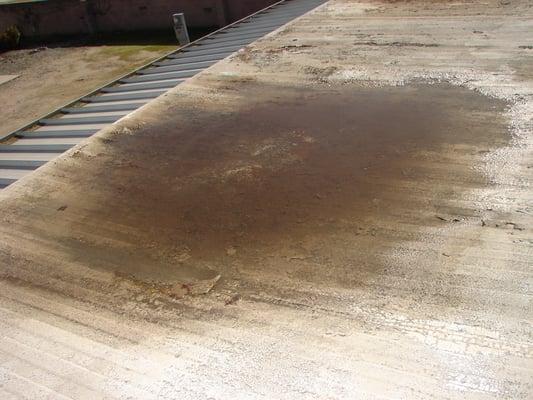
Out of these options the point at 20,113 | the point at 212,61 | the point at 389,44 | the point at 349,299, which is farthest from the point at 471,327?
the point at 20,113

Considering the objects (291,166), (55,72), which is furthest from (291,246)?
(55,72)

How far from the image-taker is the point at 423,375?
3875mm

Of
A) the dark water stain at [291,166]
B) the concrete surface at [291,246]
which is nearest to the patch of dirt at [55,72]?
Result: the concrete surface at [291,246]

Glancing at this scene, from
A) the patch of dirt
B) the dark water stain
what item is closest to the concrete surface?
the dark water stain

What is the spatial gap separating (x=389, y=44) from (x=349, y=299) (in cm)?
757

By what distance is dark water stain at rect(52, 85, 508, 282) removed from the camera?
19.0 feet

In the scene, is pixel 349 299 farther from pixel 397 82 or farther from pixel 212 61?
pixel 212 61

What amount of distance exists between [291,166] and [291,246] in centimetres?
179

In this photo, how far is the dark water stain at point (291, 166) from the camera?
578 centimetres

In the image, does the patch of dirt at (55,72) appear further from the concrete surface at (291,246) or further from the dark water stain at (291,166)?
the dark water stain at (291,166)

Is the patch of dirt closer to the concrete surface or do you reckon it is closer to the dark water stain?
the concrete surface

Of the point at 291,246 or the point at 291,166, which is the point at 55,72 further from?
the point at 291,246

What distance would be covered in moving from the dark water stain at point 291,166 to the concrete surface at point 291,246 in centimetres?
3

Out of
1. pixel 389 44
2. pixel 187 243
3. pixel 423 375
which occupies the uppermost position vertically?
pixel 389 44
